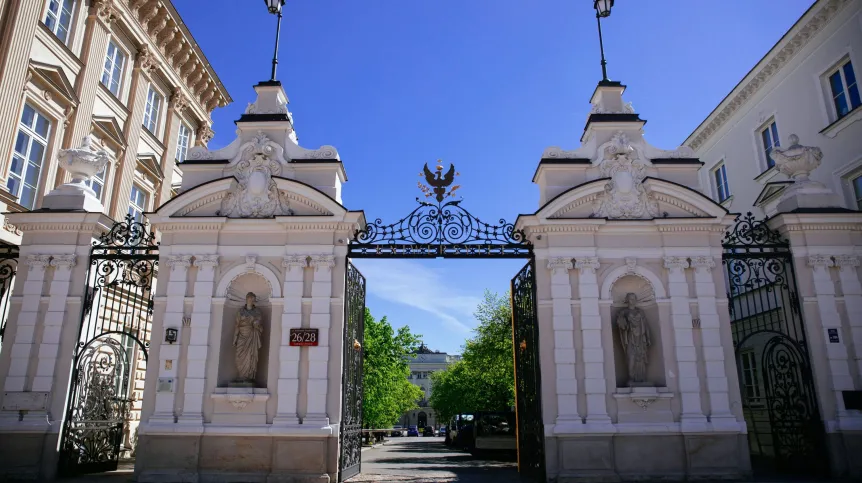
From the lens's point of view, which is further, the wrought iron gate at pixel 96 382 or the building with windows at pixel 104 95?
the building with windows at pixel 104 95

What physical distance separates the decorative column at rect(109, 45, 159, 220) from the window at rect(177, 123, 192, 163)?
3.13m

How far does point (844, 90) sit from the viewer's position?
642 inches

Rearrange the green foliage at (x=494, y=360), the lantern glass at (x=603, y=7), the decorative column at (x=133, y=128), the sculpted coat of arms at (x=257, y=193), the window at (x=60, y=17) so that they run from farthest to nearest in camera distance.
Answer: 1. the green foliage at (x=494, y=360)
2. the decorative column at (x=133, y=128)
3. the window at (x=60, y=17)
4. the lantern glass at (x=603, y=7)
5. the sculpted coat of arms at (x=257, y=193)

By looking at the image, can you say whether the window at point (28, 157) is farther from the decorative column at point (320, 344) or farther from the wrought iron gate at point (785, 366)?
the wrought iron gate at point (785, 366)

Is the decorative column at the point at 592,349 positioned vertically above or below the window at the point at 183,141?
below

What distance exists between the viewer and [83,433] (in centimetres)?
1238

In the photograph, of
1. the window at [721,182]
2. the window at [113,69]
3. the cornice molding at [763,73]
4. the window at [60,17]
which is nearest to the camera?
the window at [60,17]

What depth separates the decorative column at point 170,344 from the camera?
1162cm

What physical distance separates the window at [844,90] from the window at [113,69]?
69.0 ft

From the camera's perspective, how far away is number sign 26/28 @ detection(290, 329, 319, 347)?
1189cm

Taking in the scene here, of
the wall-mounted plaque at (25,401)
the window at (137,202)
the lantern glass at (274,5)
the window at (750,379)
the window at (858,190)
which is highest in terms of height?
the lantern glass at (274,5)

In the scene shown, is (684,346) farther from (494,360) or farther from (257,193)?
(494,360)

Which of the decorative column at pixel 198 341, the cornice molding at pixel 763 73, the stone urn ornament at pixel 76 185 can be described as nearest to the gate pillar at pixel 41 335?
the stone urn ornament at pixel 76 185

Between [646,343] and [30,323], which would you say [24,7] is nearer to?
[30,323]
